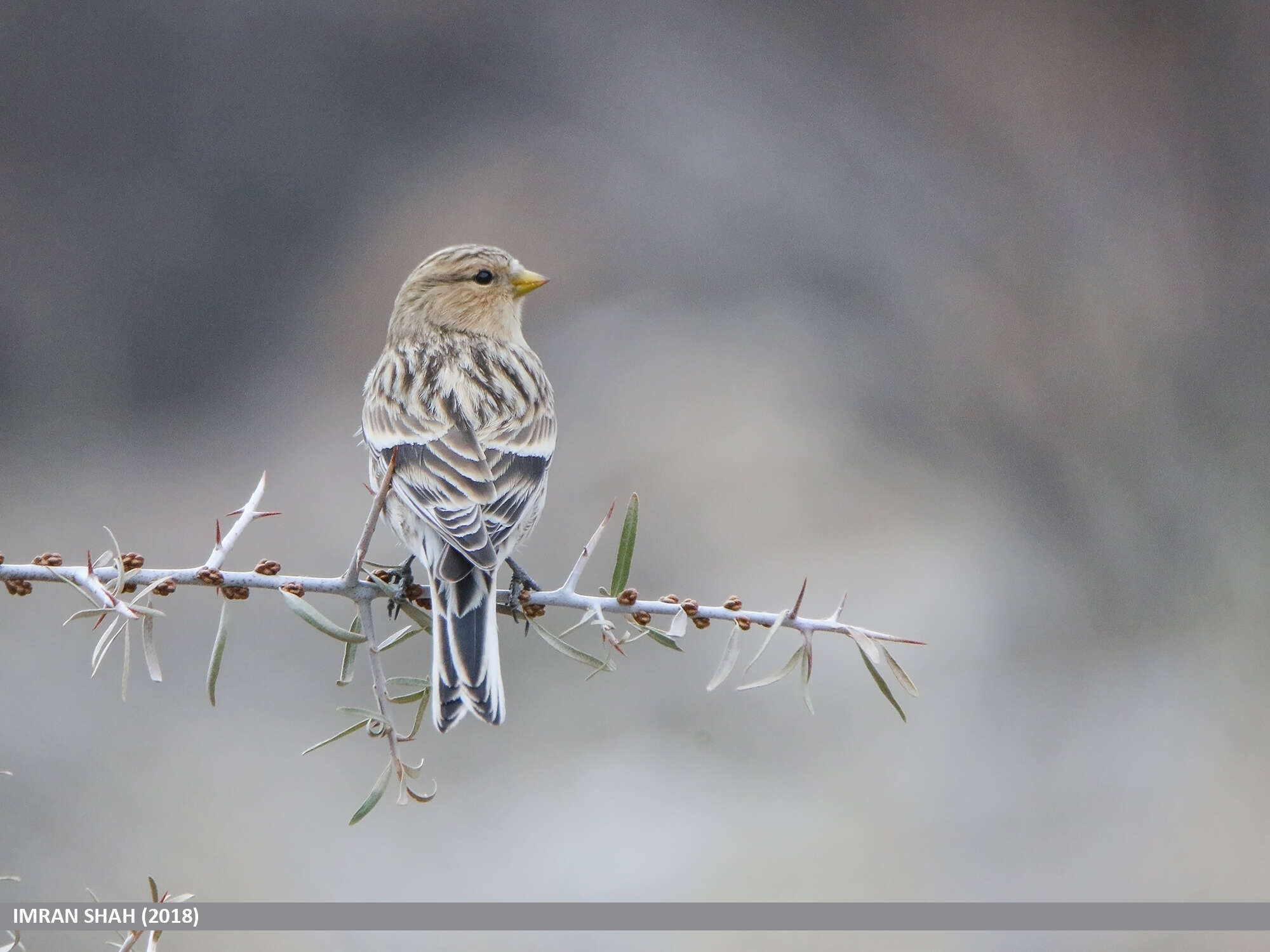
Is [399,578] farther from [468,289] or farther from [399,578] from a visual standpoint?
[468,289]

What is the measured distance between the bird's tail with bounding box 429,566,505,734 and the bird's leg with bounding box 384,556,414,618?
0.21 meters

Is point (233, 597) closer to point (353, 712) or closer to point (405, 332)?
point (353, 712)

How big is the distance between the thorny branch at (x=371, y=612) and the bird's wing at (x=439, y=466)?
25 cm

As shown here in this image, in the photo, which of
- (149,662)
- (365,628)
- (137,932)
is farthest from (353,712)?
(137,932)

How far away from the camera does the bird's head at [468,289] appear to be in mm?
3053

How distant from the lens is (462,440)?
243cm

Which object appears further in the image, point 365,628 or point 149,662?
point 365,628

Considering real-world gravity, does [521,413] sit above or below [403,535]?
above

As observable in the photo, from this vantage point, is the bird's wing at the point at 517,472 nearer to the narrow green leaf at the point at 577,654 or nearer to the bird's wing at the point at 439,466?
the bird's wing at the point at 439,466

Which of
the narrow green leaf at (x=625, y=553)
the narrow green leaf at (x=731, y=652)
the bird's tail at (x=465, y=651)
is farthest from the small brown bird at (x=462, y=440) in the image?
the narrow green leaf at (x=731, y=652)

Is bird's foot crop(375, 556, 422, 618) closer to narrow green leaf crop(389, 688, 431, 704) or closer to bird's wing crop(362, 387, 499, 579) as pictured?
bird's wing crop(362, 387, 499, 579)

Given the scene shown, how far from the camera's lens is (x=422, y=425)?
2.51m

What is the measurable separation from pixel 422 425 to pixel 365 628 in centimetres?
85

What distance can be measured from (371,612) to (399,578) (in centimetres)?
78
